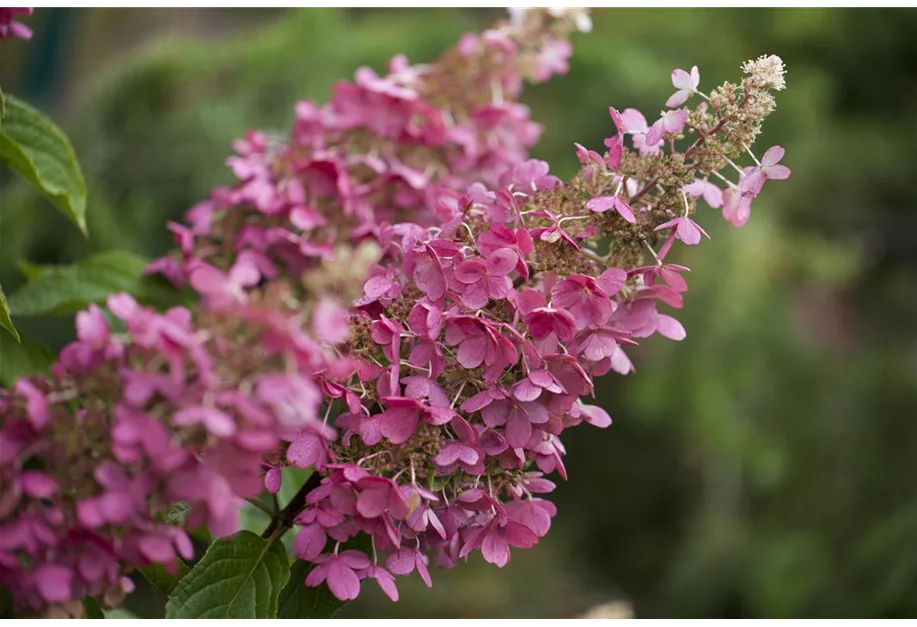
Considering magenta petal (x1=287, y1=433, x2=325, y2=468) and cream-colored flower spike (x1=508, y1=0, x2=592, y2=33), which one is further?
cream-colored flower spike (x1=508, y1=0, x2=592, y2=33)

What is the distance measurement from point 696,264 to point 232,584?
137 centimetres

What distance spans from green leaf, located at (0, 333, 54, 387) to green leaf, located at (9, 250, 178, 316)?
0.02 metres

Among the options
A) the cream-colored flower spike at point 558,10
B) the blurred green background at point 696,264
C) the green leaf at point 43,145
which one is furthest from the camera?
the blurred green background at point 696,264

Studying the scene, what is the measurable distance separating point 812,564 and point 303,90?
3.91ft

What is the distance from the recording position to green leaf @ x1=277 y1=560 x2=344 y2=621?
1.34 feet

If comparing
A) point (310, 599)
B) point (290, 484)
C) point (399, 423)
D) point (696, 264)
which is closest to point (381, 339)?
point (399, 423)

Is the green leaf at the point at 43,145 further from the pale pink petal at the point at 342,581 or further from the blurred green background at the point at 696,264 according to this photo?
the blurred green background at the point at 696,264

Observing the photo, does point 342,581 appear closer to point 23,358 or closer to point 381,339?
point 381,339

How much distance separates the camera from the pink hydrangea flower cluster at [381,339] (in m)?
0.26

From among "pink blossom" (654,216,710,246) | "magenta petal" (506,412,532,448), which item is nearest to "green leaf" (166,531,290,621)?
"magenta petal" (506,412,532,448)

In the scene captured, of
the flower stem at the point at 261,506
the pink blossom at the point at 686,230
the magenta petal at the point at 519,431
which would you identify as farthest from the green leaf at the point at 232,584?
the pink blossom at the point at 686,230

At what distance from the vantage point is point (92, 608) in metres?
0.33

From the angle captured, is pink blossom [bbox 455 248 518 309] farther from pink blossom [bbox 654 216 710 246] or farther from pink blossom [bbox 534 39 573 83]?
pink blossom [bbox 534 39 573 83]

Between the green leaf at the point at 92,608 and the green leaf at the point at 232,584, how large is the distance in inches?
1.2
